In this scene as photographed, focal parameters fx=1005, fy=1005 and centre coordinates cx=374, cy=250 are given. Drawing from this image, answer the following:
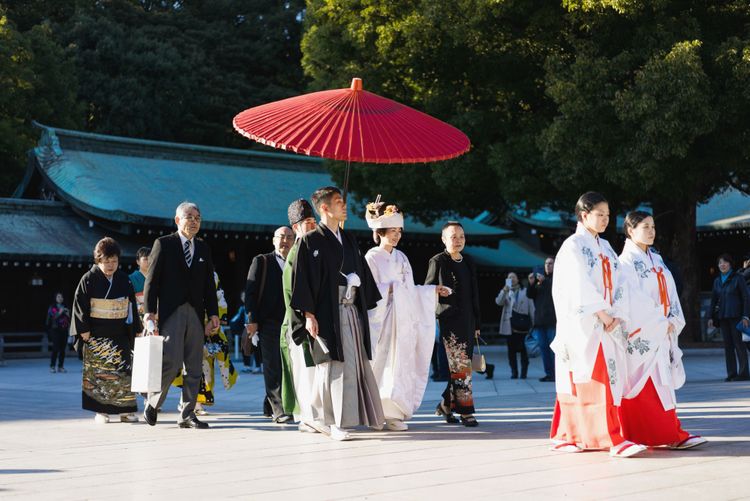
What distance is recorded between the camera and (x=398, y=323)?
8547 mm

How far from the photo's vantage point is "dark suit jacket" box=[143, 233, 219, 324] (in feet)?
27.7

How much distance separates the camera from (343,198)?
7.97m

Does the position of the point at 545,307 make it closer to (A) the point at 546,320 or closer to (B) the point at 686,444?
(A) the point at 546,320

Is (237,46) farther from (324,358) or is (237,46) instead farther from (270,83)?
(324,358)

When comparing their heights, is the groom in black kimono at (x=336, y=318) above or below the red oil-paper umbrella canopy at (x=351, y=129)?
below

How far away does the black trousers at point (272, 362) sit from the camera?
905cm

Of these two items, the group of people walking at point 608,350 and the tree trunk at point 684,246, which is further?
the tree trunk at point 684,246

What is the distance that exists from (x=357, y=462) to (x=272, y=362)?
9.70 feet

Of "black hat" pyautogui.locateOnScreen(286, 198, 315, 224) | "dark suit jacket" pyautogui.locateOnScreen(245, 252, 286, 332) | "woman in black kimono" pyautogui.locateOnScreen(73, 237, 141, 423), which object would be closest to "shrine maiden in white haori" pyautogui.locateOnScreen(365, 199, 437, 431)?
"black hat" pyautogui.locateOnScreen(286, 198, 315, 224)

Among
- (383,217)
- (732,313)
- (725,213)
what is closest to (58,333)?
(383,217)

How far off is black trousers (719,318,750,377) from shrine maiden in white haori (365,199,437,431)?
20.3 feet

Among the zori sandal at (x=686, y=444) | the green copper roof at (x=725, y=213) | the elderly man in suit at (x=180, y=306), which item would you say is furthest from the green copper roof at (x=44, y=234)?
the zori sandal at (x=686, y=444)

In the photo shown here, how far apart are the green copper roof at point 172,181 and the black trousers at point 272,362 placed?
49.3 feet

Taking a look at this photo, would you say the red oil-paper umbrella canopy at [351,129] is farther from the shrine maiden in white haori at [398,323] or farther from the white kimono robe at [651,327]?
the white kimono robe at [651,327]
